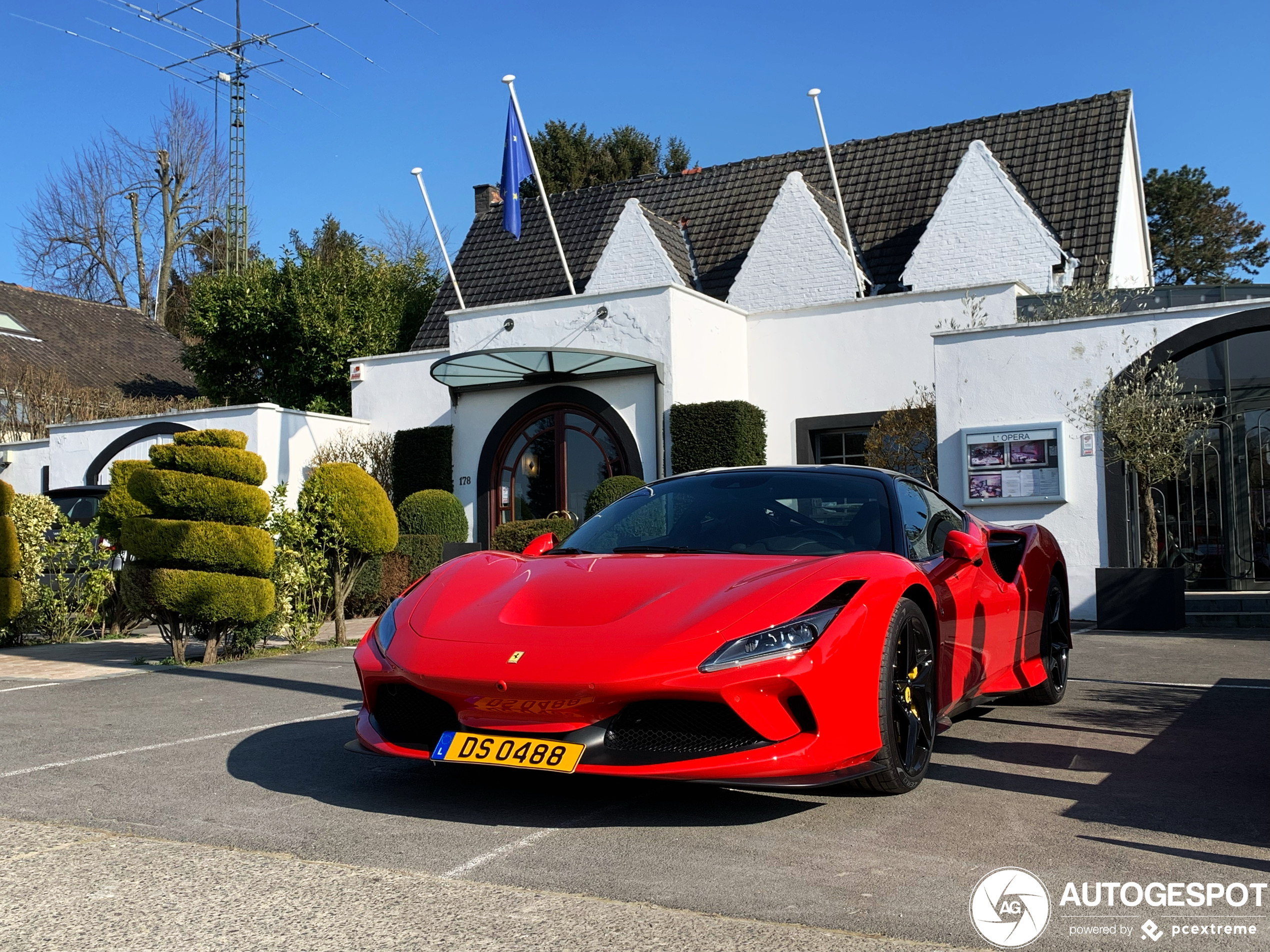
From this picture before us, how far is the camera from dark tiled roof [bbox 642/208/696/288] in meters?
25.3

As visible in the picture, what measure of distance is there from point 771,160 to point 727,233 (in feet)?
8.16

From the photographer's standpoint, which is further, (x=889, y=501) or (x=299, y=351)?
(x=299, y=351)

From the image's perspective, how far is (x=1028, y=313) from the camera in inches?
728

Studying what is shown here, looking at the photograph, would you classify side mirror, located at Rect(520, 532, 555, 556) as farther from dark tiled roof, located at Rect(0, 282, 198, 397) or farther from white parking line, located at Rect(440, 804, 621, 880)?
dark tiled roof, located at Rect(0, 282, 198, 397)

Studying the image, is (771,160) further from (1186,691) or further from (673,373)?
(1186,691)

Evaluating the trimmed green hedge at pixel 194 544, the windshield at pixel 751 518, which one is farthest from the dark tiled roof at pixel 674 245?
the windshield at pixel 751 518

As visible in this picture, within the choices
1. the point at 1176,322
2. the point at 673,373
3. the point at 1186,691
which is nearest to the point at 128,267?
the point at 673,373

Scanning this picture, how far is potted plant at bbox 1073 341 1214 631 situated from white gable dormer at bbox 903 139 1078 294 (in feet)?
27.6

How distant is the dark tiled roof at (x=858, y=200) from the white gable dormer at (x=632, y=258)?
1036mm

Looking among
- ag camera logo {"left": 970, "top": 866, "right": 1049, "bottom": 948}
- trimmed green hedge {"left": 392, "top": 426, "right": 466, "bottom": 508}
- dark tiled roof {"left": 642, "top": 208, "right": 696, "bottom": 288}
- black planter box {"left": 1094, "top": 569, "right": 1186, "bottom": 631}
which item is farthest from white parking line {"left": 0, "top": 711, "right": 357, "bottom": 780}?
dark tiled roof {"left": 642, "top": 208, "right": 696, "bottom": 288}

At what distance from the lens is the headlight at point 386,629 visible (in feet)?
15.3

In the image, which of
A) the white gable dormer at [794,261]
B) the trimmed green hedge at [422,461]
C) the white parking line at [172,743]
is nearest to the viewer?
the white parking line at [172,743]

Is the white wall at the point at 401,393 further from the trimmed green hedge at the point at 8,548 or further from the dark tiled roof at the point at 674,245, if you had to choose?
the trimmed green hedge at the point at 8,548

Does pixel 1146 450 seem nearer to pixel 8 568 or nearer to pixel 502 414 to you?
pixel 502 414
